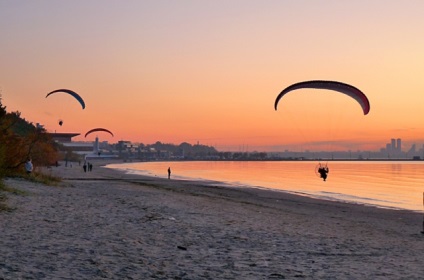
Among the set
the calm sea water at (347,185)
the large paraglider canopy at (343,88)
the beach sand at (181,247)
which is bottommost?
the calm sea water at (347,185)

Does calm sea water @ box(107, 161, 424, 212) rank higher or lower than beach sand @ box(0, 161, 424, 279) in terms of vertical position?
lower

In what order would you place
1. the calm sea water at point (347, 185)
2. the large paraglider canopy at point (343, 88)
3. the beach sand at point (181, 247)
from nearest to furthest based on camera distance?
the beach sand at point (181, 247) < the large paraglider canopy at point (343, 88) < the calm sea water at point (347, 185)

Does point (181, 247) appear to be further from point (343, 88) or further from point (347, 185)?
point (347, 185)

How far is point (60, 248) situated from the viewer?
9.80 meters

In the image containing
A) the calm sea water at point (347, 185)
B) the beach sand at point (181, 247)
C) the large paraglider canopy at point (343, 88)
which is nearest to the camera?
the beach sand at point (181, 247)

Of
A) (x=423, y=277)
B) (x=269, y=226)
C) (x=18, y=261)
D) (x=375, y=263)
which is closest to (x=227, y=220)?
(x=269, y=226)

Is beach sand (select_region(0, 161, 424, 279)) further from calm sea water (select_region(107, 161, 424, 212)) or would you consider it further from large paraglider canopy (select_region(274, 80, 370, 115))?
calm sea water (select_region(107, 161, 424, 212))

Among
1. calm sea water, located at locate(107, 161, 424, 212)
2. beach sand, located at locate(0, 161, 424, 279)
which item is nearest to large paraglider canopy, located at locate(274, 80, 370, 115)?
calm sea water, located at locate(107, 161, 424, 212)

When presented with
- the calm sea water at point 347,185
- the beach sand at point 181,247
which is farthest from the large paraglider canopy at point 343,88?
the beach sand at point 181,247

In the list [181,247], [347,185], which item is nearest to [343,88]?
[181,247]

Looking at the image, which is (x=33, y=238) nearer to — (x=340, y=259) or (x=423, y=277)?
(x=340, y=259)

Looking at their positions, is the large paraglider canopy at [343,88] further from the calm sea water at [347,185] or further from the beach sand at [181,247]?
the beach sand at [181,247]

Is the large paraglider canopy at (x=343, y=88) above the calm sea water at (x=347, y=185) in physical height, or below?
above

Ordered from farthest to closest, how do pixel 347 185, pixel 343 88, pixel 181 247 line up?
pixel 347 185 → pixel 343 88 → pixel 181 247
